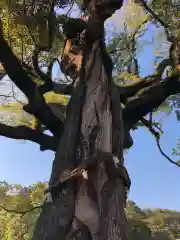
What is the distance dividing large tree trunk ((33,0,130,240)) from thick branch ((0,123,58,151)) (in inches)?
37.4

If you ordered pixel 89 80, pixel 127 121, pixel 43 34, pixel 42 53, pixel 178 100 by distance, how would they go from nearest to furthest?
1. pixel 89 80
2. pixel 127 121
3. pixel 43 34
4. pixel 42 53
5. pixel 178 100

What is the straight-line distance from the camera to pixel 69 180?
11.5 ft

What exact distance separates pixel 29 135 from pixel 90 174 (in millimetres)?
1947

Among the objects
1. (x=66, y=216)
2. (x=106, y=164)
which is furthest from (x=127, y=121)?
(x=66, y=216)

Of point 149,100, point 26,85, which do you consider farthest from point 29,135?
point 149,100

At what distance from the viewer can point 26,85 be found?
4.81m

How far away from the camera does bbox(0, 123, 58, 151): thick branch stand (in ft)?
16.5

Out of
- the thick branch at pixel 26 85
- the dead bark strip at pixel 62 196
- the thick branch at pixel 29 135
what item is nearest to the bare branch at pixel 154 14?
the thick branch at pixel 26 85

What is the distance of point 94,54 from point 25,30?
2.03 meters

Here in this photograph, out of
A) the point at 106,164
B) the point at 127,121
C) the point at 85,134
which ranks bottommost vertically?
the point at 106,164

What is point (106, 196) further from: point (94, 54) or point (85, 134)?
point (94, 54)

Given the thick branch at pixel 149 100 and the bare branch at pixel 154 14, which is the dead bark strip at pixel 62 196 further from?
the bare branch at pixel 154 14

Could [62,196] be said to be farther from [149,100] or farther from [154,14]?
[154,14]

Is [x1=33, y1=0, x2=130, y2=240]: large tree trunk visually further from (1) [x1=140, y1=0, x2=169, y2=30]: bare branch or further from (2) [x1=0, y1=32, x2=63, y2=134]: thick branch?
(1) [x1=140, y1=0, x2=169, y2=30]: bare branch
